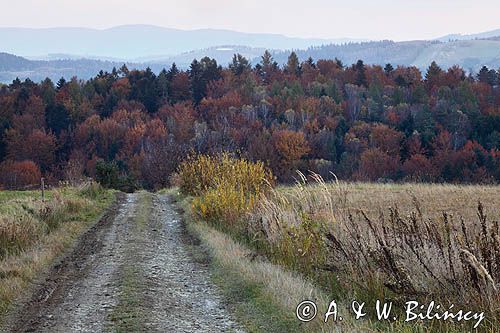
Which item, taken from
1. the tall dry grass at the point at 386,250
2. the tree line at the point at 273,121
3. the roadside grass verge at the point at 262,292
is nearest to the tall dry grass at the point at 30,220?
the roadside grass verge at the point at 262,292

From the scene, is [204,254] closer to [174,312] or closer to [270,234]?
[270,234]

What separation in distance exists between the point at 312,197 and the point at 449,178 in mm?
57373

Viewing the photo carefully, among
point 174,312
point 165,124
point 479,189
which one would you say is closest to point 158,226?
point 174,312

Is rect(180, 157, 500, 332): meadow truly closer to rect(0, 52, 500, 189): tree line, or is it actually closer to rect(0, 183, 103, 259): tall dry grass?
rect(0, 183, 103, 259): tall dry grass

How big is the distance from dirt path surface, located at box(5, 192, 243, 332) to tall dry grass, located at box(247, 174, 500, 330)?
5.06 feet

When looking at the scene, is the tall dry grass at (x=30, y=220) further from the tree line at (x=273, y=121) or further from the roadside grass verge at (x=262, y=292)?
the tree line at (x=273, y=121)

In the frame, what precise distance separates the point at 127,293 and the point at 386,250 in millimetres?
3968

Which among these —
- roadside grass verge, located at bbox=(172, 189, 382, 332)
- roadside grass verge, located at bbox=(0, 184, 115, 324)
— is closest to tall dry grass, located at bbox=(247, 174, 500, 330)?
roadside grass verge, located at bbox=(172, 189, 382, 332)

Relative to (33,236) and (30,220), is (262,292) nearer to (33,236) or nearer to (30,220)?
(33,236)

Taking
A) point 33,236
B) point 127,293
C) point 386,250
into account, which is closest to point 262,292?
point 127,293

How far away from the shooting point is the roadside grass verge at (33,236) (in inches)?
344

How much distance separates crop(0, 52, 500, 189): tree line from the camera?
6844 cm

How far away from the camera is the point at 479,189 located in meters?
23.6

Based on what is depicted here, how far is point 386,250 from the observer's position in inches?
241
